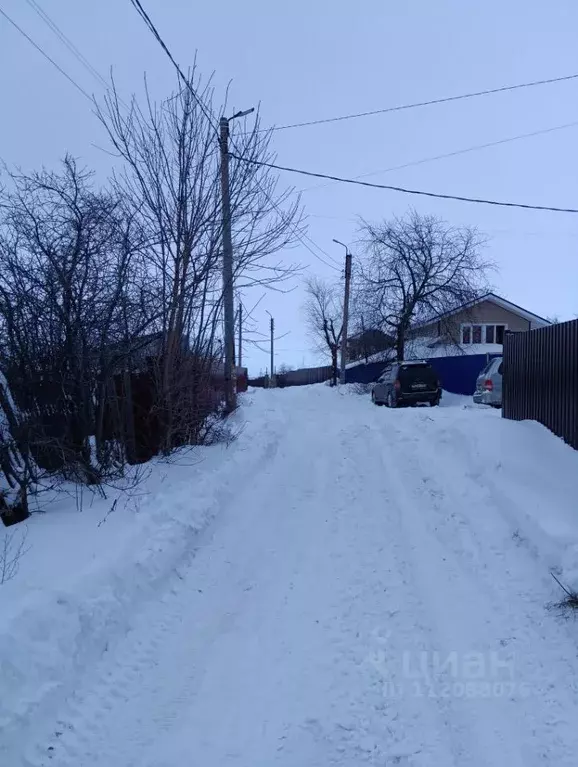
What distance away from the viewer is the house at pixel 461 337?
31344 mm

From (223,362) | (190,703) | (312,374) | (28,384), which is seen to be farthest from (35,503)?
(312,374)

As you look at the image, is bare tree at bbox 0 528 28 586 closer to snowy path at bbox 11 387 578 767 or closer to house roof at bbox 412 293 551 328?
snowy path at bbox 11 387 578 767

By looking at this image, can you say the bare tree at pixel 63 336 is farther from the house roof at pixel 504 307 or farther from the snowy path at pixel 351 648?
the house roof at pixel 504 307

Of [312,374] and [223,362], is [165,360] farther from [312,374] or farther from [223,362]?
[312,374]

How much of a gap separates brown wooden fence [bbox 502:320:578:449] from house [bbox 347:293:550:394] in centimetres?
Answer: 1905

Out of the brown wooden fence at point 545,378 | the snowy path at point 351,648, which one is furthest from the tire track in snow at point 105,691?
the brown wooden fence at point 545,378

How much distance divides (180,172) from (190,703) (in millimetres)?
8431

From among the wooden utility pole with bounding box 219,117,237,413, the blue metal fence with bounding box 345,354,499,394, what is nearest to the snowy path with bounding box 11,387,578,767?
the wooden utility pole with bounding box 219,117,237,413

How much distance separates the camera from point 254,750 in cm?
367

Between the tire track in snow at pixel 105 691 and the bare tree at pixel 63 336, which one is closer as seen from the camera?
the tire track in snow at pixel 105 691

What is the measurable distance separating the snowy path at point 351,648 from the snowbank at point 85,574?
172 millimetres

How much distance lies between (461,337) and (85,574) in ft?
113

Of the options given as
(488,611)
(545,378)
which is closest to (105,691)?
(488,611)

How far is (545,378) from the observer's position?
9.98 meters
